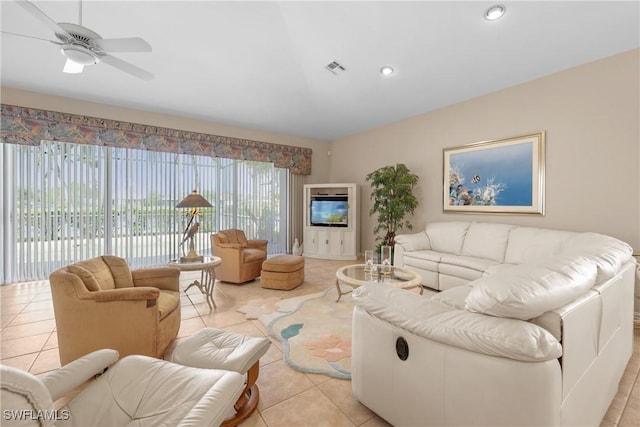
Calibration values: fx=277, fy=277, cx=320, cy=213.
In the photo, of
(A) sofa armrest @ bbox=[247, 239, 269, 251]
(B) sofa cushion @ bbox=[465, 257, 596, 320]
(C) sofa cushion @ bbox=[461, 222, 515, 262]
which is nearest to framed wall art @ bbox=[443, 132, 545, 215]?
(C) sofa cushion @ bbox=[461, 222, 515, 262]

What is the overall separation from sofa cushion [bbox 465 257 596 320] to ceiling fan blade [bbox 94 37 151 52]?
265cm

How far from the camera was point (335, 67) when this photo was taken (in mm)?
3498

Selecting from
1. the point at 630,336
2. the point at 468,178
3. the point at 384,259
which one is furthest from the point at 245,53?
the point at 630,336

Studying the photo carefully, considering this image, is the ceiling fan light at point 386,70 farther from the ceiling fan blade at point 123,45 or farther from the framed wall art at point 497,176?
the ceiling fan blade at point 123,45

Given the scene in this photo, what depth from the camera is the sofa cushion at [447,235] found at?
13.0 ft

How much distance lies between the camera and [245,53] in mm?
3172

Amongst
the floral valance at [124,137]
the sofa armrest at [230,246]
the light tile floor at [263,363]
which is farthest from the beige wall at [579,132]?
the floral valance at [124,137]

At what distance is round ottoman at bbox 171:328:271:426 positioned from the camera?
1.47 meters

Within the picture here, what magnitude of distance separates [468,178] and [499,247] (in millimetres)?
1184

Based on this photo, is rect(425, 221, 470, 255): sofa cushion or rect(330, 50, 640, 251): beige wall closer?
rect(330, 50, 640, 251): beige wall

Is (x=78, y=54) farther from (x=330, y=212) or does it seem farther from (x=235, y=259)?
(x=330, y=212)

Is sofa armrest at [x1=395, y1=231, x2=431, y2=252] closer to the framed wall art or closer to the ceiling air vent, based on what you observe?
the framed wall art

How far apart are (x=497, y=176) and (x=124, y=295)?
4.43 meters

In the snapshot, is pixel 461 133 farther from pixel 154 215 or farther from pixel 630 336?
pixel 154 215
